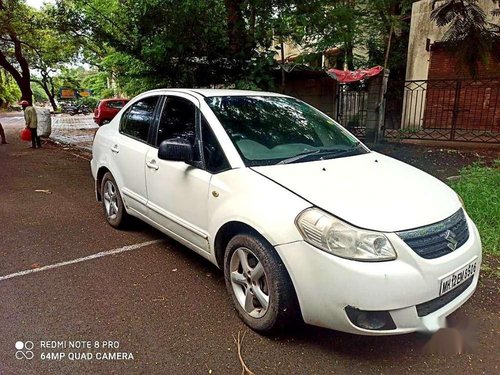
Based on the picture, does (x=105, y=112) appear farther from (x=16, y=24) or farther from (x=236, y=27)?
(x=236, y=27)

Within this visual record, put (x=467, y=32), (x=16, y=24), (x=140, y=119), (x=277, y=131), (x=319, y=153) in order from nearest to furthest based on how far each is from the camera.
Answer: (x=319, y=153) < (x=277, y=131) < (x=140, y=119) < (x=467, y=32) < (x=16, y=24)

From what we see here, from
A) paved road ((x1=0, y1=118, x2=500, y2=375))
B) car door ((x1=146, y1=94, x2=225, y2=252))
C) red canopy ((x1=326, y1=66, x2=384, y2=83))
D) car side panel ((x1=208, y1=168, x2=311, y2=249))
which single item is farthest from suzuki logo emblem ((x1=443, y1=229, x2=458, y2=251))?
red canopy ((x1=326, y1=66, x2=384, y2=83))

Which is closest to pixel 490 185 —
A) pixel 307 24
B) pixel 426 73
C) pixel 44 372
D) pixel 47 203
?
pixel 307 24

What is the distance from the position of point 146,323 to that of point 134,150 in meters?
1.81

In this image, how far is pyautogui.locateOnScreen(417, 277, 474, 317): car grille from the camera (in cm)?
219

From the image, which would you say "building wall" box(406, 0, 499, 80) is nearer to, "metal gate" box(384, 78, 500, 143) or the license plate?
"metal gate" box(384, 78, 500, 143)

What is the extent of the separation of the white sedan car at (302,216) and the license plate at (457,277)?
0.04 ft

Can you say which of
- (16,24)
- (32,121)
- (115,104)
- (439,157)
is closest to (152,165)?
A: (439,157)

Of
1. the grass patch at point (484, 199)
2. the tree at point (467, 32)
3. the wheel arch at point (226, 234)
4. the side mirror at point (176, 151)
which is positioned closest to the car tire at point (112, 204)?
the side mirror at point (176, 151)

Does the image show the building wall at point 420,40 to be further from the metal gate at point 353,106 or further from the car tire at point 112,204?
the car tire at point 112,204

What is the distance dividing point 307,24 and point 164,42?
265 centimetres

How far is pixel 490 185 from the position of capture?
533 cm

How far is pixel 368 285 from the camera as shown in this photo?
207 centimetres

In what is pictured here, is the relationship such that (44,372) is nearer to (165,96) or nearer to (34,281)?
(34,281)
